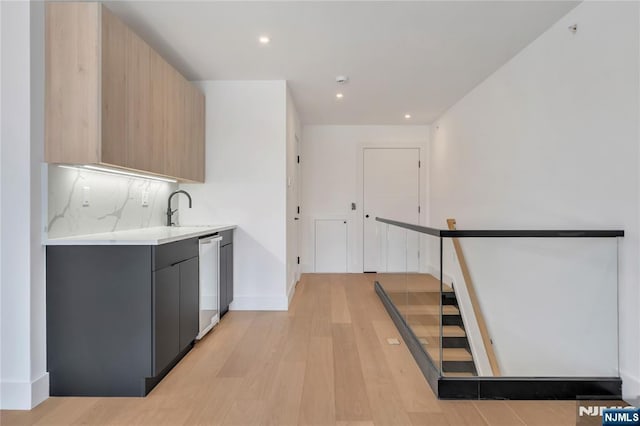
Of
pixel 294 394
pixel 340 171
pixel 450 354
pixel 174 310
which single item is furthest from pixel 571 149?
pixel 340 171

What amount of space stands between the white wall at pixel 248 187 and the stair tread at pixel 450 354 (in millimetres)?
1820

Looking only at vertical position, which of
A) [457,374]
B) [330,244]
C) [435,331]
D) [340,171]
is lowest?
[457,374]

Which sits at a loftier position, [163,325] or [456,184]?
[456,184]

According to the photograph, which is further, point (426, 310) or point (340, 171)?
point (340, 171)

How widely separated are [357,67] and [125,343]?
2860 mm

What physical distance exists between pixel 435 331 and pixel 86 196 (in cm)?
251

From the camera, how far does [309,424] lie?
1746 mm

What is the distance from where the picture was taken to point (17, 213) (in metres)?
1.91

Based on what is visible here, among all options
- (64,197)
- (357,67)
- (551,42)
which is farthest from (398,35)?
(64,197)

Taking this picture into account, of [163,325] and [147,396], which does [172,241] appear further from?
[147,396]

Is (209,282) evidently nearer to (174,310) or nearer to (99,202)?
(174,310)

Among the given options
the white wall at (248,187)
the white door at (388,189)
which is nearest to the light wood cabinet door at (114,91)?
the white wall at (248,187)

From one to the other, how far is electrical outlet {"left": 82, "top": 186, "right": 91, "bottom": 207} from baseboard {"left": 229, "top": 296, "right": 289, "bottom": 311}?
Result: 1743mm

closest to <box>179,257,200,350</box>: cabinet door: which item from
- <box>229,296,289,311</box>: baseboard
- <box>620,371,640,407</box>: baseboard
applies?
<box>229,296,289,311</box>: baseboard
